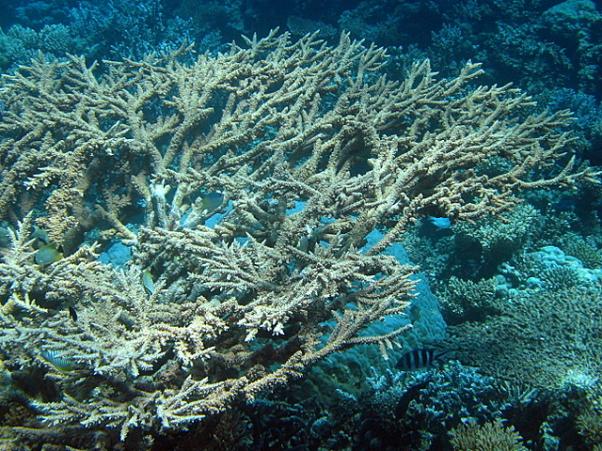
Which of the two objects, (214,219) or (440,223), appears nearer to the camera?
(214,219)

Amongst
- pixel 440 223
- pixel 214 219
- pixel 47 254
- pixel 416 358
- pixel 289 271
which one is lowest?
pixel 416 358

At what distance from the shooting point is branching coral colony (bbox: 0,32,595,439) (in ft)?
7.59

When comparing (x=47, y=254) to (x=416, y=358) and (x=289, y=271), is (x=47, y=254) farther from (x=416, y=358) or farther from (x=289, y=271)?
(x=416, y=358)

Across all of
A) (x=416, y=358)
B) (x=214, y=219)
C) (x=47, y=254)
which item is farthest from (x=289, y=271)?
(x=47, y=254)

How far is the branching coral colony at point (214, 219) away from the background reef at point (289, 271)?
0.02 metres

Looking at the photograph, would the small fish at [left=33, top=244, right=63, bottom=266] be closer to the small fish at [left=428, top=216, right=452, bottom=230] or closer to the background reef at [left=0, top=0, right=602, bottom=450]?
the background reef at [left=0, top=0, right=602, bottom=450]

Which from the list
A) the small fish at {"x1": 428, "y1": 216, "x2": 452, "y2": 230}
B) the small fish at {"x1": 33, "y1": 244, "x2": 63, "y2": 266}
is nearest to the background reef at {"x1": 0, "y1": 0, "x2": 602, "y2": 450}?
the small fish at {"x1": 33, "y1": 244, "x2": 63, "y2": 266}

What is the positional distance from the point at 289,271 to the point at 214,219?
163 centimetres

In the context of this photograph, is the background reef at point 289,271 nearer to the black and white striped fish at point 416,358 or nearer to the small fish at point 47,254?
the small fish at point 47,254

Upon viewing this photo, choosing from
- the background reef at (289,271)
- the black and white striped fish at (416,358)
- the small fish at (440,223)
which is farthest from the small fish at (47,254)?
the small fish at (440,223)

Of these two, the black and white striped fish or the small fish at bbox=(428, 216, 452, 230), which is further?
the small fish at bbox=(428, 216, 452, 230)

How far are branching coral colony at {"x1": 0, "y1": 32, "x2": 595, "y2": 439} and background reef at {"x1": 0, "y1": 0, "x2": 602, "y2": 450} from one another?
2 centimetres

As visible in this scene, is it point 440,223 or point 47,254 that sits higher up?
point 47,254

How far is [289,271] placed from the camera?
3238 millimetres
